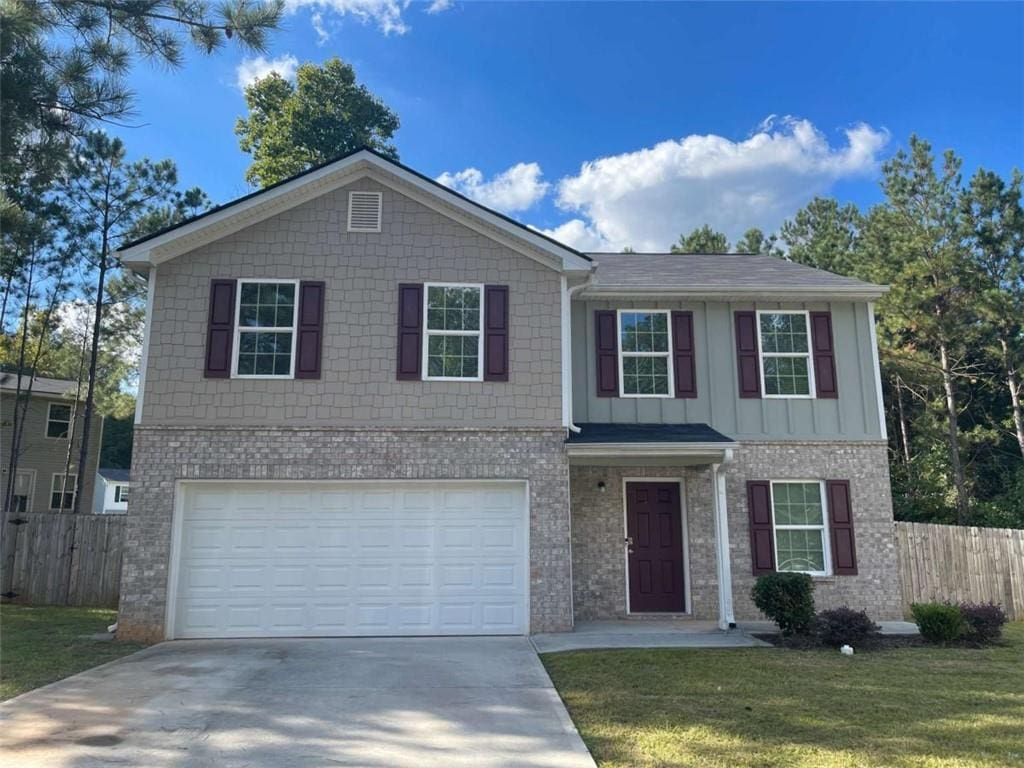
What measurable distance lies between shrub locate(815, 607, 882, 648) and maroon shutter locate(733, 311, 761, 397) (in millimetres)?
4139

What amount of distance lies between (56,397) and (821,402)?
24.3 meters

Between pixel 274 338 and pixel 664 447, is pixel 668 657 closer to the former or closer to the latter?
pixel 664 447

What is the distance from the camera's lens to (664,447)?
10195mm

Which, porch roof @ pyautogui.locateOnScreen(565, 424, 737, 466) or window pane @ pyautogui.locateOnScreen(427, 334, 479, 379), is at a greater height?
window pane @ pyautogui.locateOnScreen(427, 334, 479, 379)

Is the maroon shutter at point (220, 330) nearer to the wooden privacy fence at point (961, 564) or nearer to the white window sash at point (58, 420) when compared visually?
the wooden privacy fence at point (961, 564)

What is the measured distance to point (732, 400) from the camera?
11.9 metres

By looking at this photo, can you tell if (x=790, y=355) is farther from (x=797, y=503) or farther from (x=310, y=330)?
(x=310, y=330)

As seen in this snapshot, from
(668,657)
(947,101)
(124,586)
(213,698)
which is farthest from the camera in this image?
(947,101)

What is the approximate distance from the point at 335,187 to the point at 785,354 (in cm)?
791

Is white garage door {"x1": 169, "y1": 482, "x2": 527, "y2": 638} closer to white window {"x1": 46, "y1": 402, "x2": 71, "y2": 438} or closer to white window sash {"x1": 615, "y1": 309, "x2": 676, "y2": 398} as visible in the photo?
white window sash {"x1": 615, "y1": 309, "x2": 676, "y2": 398}

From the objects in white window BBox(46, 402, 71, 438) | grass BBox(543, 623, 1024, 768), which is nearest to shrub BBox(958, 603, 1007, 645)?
grass BBox(543, 623, 1024, 768)

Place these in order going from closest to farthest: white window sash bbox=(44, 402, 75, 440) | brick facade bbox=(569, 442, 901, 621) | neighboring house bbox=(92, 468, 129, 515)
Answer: brick facade bbox=(569, 442, 901, 621), white window sash bbox=(44, 402, 75, 440), neighboring house bbox=(92, 468, 129, 515)

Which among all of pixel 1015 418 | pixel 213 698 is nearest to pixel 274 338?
pixel 213 698

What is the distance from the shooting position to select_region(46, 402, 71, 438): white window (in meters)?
24.5
